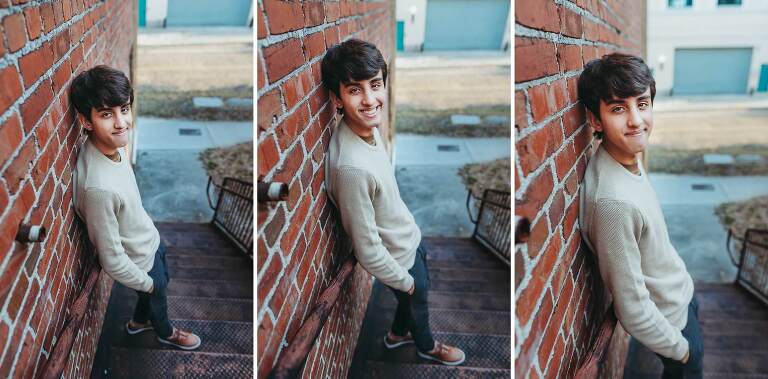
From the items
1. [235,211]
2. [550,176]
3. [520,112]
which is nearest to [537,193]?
[550,176]

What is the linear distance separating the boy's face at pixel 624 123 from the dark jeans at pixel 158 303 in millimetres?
1144

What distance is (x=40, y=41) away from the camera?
1.32 metres

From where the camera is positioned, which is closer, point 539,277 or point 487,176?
point 539,277

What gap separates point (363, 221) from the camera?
1.77 m

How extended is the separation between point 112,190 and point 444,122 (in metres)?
0.97

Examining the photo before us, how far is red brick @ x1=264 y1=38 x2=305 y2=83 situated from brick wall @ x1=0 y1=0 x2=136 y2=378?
44 cm

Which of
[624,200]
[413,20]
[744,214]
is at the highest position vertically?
[413,20]

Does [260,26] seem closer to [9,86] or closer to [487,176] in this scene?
[9,86]

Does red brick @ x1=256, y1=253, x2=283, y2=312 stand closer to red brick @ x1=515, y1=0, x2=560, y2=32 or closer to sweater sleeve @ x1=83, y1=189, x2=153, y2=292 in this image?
sweater sleeve @ x1=83, y1=189, x2=153, y2=292

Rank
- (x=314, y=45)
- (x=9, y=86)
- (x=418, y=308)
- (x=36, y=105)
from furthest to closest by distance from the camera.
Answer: (x=418, y=308)
(x=314, y=45)
(x=36, y=105)
(x=9, y=86)

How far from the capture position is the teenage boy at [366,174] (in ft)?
5.66

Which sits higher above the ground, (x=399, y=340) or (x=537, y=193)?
(x=537, y=193)

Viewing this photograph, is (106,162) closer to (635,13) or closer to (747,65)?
(635,13)

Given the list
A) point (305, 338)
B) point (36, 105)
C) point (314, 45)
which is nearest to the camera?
point (36, 105)
